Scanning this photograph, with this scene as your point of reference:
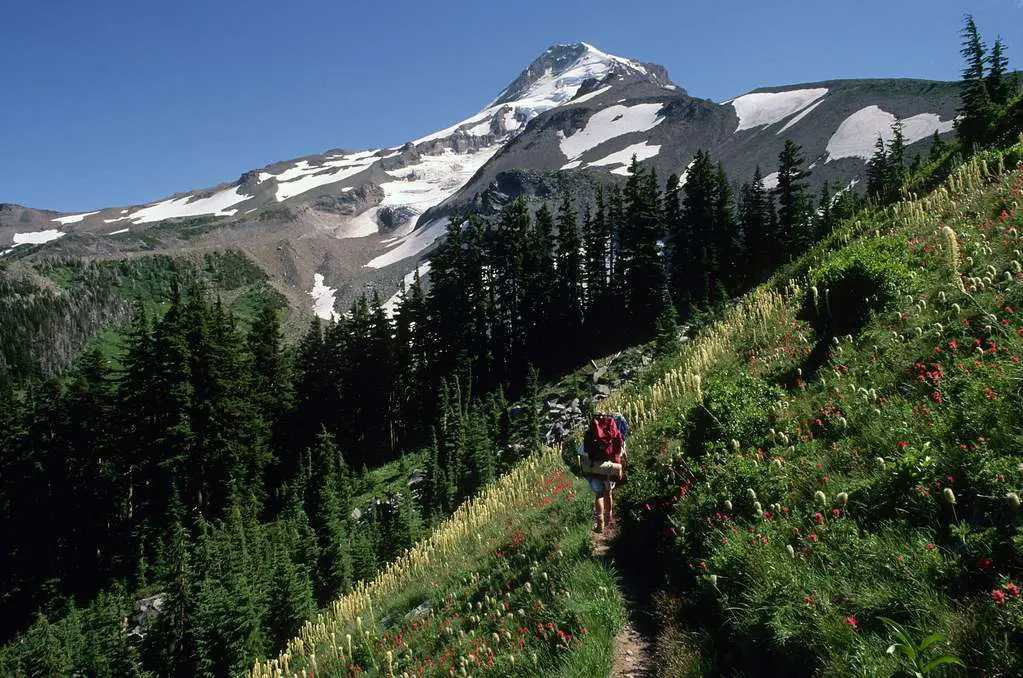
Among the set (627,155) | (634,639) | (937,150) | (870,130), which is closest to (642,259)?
(937,150)

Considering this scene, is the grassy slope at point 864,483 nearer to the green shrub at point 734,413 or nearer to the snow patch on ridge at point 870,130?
the green shrub at point 734,413

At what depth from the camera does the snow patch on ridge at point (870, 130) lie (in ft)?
298

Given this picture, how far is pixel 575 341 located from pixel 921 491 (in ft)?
169

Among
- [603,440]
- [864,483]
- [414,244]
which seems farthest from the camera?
[414,244]

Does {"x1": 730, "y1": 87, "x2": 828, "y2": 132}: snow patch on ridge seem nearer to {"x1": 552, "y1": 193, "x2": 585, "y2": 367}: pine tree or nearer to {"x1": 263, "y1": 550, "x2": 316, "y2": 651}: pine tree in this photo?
{"x1": 552, "y1": 193, "x2": 585, "y2": 367}: pine tree

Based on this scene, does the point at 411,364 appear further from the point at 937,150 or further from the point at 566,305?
the point at 937,150

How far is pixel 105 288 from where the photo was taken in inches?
4557

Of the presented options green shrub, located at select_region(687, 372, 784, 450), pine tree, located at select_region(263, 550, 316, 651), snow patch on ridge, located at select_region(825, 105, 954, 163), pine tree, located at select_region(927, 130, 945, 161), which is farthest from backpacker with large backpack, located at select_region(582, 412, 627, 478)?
snow patch on ridge, located at select_region(825, 105, 954, 163)

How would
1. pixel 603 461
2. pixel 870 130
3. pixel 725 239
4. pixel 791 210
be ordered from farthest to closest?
pixel 870 130 → pixel 725 239 → pixel 791 210 → pixel 603 461

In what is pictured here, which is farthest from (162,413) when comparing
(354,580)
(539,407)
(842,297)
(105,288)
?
(105,288)

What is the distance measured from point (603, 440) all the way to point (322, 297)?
152513mm

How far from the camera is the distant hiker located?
7.92 meters

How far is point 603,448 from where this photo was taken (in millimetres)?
8086

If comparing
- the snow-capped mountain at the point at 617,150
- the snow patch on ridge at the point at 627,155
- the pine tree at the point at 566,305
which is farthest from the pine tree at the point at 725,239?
the snow patch on ridge at the point at 627,155
